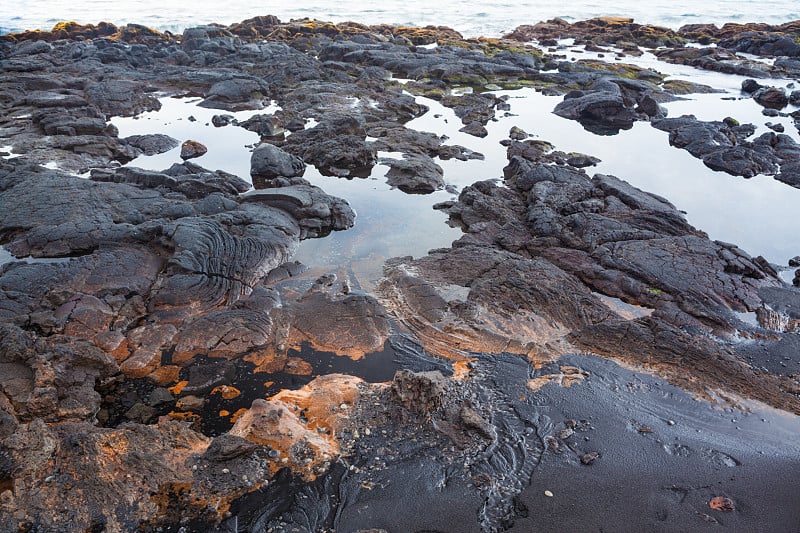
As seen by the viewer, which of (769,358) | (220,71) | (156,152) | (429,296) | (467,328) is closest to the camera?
(769,358)

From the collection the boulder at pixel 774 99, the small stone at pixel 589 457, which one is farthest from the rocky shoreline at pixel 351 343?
the boulder at pixel 774 99

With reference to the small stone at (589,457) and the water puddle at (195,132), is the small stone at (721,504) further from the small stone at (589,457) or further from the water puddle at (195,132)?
the water puddle at (195,132)

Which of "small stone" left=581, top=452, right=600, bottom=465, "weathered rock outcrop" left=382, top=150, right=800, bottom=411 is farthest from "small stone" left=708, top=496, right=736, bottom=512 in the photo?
"weathered rock outcrop" left=382, top=150, right=800, bottom=411

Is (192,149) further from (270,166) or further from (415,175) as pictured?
(415,175)

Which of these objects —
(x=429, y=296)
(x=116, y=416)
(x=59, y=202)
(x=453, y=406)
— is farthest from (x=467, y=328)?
(x=59, y=202)

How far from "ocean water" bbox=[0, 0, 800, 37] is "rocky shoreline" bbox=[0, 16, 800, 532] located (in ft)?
133

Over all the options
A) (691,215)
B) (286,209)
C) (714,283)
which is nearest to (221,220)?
(286,209)

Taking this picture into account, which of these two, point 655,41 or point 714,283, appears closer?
point 714,283

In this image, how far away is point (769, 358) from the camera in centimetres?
975

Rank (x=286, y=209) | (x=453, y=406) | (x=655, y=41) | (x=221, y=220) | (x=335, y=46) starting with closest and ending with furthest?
(x=453, y=406) → (x=221, y=220) → (x=286, y=209) → (x=335, y=46) → (x=655, y=41)

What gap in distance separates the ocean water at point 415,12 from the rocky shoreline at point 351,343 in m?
40.4

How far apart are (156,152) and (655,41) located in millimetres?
46232

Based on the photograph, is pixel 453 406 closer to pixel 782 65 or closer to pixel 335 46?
pixel 335 46

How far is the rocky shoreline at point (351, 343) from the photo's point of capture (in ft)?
21.7
